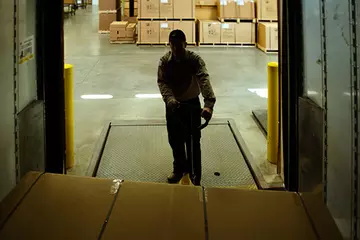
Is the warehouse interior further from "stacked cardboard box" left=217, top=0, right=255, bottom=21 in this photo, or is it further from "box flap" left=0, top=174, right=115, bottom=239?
"stacked cardboard box" left=217, top=0, right=255, bottom=21

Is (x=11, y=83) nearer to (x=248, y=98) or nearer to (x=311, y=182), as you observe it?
(x=311, y=182)

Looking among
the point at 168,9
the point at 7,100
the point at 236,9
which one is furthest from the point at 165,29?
the point at 7,100

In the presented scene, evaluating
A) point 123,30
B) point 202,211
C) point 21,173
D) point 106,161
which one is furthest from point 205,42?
point 202,211

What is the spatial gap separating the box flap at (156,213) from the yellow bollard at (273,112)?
2.91 metres

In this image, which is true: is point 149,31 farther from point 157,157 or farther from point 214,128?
point 157,157

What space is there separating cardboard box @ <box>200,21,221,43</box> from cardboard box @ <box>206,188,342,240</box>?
11.8m

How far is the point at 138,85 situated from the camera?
8.23 m

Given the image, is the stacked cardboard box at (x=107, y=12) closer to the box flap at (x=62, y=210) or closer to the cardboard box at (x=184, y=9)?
the cardboard box at (x=184, y=9)

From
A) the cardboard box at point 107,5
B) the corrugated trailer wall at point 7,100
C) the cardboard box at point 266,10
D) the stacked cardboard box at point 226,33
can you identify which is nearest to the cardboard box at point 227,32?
the stacked cardboard box at point 226,33

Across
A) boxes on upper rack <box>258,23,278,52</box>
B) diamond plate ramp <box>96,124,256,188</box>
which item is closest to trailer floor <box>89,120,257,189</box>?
diamond plate ramp <box>96,124,256,188</box>

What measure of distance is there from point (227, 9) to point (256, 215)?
12.1 m

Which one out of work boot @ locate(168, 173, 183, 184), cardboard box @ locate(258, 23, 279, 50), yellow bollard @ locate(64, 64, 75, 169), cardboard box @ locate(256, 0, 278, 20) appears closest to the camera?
work boot @ locate(168, 173, 183, 184)

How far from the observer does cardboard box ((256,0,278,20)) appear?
12758 millimetres

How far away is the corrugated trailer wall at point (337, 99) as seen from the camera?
2.00 m
